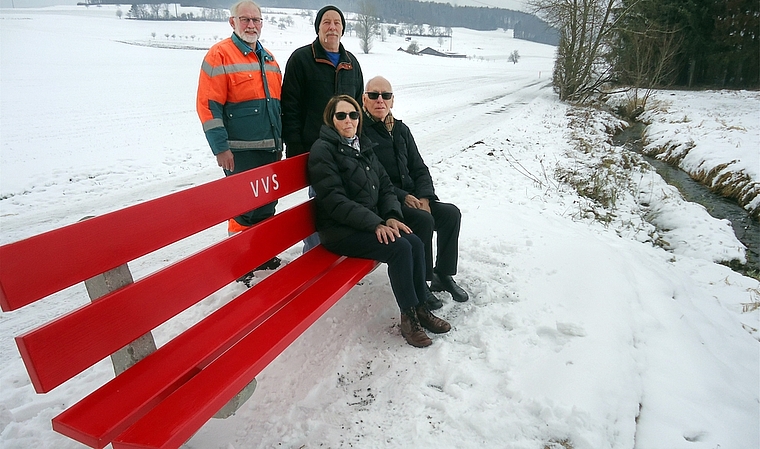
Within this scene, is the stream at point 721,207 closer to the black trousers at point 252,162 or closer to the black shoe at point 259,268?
the black shoe at point 259,268

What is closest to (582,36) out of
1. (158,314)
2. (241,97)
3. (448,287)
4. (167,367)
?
(448,287)

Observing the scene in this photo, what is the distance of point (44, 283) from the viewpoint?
169 cm

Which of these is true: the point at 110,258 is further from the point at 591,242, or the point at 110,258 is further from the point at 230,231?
the point at 591,242

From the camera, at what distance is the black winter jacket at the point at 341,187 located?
3.08 meters

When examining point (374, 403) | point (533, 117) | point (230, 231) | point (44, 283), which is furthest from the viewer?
point (533, 117)

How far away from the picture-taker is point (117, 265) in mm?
1951

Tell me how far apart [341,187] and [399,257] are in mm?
676

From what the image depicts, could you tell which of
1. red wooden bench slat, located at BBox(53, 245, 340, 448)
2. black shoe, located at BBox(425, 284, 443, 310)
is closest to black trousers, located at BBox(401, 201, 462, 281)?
black shoe, located at BBox(425, 284, 443, 310)

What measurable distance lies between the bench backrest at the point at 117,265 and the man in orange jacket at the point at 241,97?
761 mm

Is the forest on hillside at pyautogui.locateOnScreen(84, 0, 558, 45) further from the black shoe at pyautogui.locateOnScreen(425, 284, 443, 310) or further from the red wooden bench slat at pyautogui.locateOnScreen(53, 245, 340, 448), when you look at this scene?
the red wooden bench slat at pyautogui.locateOnScreen(53, 245, 340, 448)

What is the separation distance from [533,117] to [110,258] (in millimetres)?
14751

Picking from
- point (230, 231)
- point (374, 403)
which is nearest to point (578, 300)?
point (374, 403)

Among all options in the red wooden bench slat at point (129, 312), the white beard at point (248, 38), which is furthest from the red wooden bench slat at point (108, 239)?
the white beard at point (248, 38)

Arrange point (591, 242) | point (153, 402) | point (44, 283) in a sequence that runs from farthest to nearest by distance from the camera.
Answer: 1. point (591, 242)
2. point (153, 402)
3. point (44, 283)
